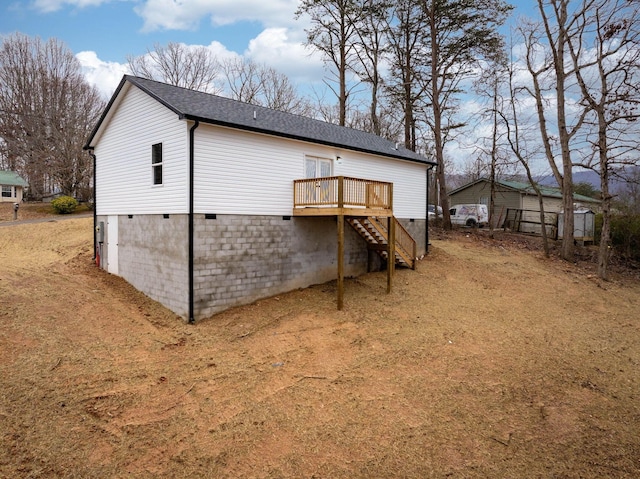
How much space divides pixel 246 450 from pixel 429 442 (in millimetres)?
2533

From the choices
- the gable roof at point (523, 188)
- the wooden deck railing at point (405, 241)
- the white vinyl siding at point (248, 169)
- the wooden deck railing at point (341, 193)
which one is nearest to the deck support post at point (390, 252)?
the wooden deck railing at point (341, 193)

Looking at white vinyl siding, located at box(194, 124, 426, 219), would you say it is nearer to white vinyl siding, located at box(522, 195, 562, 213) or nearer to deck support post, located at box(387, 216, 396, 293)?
deck support post, located at box(387, 216, 396, 293)

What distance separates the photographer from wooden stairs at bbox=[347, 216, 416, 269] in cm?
1334

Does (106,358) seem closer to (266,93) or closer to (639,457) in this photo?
(639,457)

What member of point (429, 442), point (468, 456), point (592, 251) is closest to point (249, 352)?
point (429, 442)

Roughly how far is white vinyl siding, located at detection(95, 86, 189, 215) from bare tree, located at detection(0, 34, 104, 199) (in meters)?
19.7

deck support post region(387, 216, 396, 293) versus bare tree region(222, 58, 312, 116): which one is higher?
bare tree region(222, 58, 312, 116)

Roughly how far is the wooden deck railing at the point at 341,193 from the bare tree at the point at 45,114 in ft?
85.2

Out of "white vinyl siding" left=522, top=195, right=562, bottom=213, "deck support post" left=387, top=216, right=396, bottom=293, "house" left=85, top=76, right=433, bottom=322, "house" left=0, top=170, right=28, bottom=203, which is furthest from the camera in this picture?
"house" left=0, top=170, right=28, bottom=203

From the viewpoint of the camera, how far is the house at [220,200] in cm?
1011

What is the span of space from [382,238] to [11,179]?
3340 cm

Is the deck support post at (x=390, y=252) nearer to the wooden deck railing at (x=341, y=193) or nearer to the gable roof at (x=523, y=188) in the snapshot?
the wooden deck railing at (x=341, y=193)

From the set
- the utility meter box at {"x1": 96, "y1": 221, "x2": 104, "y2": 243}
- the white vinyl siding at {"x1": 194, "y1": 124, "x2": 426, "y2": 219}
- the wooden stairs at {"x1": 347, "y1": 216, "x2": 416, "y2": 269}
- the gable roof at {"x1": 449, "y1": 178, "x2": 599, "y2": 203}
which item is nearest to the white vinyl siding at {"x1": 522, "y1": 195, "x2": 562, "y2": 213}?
the gable roof at {"x1": 449, "y1": 178, "x2": 599, "y2": 203}

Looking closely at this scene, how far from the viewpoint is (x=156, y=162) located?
11.1 m
